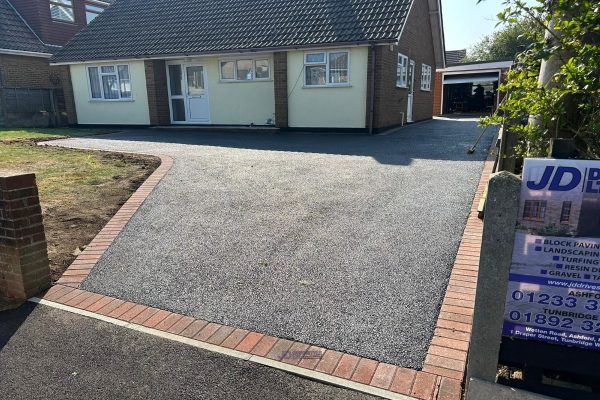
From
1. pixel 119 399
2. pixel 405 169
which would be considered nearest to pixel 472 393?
pixel 119 399

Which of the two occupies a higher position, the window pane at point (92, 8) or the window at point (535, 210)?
the window pane at point (92, 8)

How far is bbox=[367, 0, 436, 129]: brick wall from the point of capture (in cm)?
1413

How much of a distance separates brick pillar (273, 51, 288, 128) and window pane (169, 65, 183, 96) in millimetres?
4571

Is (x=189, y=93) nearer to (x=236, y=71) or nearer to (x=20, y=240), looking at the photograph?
(x=236, y=71)

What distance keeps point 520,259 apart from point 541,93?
1124 millimetres

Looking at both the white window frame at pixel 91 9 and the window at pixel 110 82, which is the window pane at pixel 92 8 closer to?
the white window frame at pixel 91 9

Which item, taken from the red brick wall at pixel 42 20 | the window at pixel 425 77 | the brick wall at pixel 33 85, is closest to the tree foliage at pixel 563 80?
the window at pixel 425 77

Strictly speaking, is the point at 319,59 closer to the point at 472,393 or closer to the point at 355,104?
the point at 355,104

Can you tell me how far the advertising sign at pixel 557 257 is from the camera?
6.80ft

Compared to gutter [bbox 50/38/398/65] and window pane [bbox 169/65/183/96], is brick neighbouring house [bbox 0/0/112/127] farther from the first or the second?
window pane [bbox 169/65/183/96]

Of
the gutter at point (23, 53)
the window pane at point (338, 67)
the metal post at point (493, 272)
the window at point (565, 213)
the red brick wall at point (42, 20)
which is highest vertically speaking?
the red brick wall at point (42, 20)

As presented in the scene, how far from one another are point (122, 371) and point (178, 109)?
53.6 ft

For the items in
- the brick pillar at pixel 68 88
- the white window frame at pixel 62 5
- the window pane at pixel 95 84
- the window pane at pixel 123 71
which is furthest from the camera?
the white window frame at pixel 62 5

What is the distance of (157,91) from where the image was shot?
1745 centimetres
